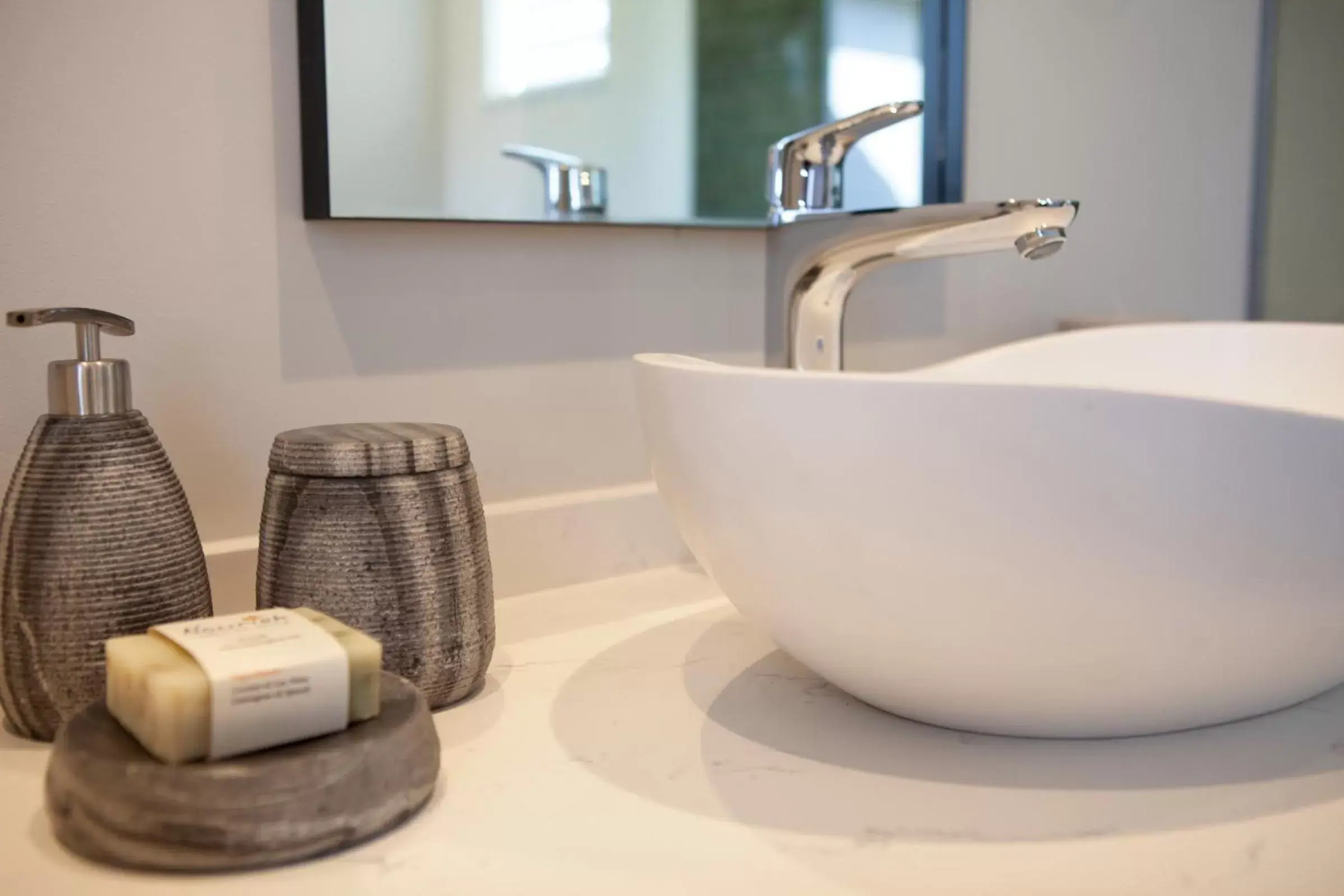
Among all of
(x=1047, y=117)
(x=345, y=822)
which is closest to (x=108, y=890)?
(x=345, y=822)

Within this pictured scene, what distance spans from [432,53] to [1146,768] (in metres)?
0.65

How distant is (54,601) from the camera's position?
564 millimetres

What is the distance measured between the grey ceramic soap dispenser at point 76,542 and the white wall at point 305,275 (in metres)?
0.15

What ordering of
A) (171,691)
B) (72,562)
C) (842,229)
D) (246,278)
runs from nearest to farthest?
(171,691) → (72,562) → (246,278) → (842,229)

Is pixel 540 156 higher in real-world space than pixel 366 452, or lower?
higher

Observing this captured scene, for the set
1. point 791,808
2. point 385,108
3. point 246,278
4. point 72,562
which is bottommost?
point 791,808

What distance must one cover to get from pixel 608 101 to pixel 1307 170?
0.97 m

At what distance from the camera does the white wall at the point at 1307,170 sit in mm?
1406

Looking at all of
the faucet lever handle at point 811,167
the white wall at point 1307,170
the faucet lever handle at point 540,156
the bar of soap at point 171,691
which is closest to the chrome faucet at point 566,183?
the faucet lever handle at point 540,156

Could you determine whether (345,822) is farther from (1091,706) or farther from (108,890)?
(1091,706)

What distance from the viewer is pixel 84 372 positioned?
573 mm

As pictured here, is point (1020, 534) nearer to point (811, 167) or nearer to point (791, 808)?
point (791, 808)

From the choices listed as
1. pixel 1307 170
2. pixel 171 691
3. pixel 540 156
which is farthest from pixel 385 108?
pixel 1307 170

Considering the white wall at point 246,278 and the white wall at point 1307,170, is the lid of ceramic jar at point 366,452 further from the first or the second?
the white wall at point 1307,170
